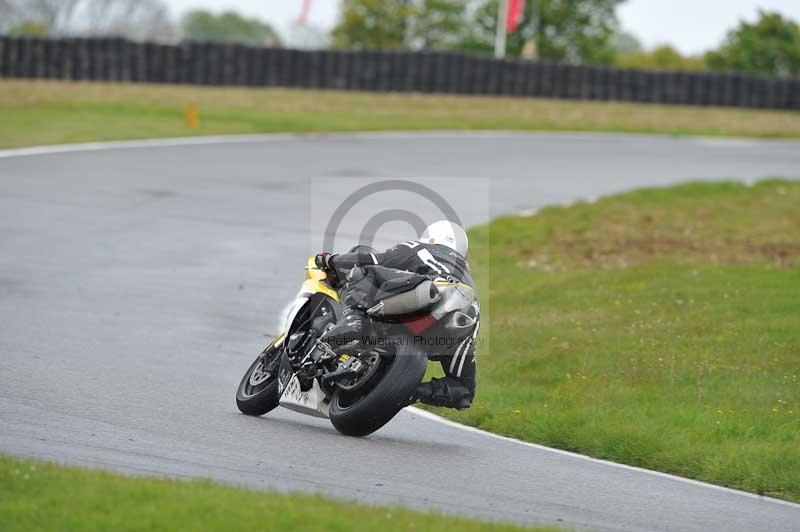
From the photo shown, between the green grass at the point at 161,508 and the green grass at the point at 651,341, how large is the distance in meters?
2.93

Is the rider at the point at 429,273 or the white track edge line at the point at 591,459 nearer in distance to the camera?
the white track edge line at the point at 591,459

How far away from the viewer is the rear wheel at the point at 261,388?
27.2 ft

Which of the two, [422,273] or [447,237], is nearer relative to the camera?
[422,273]

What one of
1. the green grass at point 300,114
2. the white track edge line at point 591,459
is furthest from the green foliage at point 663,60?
the white track edge line at point 591,459

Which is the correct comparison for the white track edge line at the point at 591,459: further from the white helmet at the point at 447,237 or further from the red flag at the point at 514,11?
the red flag at the point at 514,11

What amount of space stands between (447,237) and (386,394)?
43.8 inches

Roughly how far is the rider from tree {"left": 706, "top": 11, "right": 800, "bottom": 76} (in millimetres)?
57106

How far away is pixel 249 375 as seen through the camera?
28.0ft

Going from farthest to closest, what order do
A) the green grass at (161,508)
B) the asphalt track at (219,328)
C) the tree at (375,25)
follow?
the tree at (375,25) < the asphalt track at (219,328) < the green grass at (161,508)

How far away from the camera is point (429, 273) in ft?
24.5

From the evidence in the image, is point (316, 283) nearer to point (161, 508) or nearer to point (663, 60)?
point (161, 508)

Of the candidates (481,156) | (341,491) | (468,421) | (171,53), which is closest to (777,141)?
(481,156)

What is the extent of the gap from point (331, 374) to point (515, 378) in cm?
299

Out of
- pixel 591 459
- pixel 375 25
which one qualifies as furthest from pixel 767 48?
pixel 591 459
